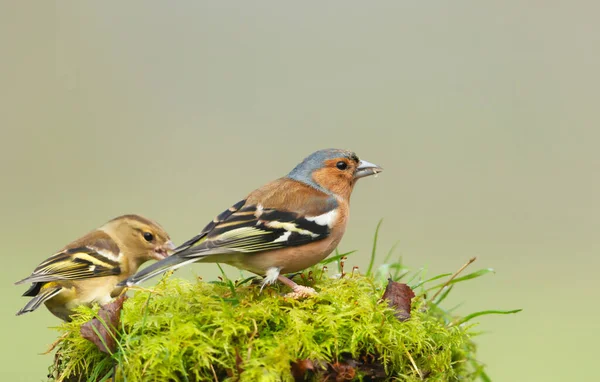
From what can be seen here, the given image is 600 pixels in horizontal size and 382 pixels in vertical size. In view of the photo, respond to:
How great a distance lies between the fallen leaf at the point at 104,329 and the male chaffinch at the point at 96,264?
744 millimetres

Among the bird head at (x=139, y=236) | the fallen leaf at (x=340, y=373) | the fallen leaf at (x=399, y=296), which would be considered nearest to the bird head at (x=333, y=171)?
the bird head at (x=139, y=236)

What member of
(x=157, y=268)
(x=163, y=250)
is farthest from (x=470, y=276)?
(x=163, y=250)

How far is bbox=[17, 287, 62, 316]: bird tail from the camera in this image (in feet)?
16.6

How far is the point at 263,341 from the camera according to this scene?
4426 mm

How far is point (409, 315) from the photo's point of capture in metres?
4.86

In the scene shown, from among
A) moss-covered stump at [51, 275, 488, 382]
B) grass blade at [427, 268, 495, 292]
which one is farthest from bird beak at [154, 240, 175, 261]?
grass blade at [427, 268, 495, 292]

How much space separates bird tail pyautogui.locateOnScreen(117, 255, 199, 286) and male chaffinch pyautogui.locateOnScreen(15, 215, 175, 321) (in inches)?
29.6

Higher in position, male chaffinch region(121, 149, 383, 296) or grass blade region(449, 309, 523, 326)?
male chaffinch region(121, 149, 383, 296)

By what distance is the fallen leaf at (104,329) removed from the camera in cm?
455

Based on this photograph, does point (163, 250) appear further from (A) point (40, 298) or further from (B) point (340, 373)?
(B) point (340, 373)

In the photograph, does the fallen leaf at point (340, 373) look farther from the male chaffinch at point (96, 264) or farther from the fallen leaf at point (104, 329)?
the male chaffinch at point (96, 264)

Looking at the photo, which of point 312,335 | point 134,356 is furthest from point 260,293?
point 134,356

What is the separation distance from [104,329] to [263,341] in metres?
1.13

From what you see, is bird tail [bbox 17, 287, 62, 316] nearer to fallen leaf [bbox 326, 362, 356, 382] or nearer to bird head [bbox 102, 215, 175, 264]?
bird head [bbox 102, 215, 175, 264]
